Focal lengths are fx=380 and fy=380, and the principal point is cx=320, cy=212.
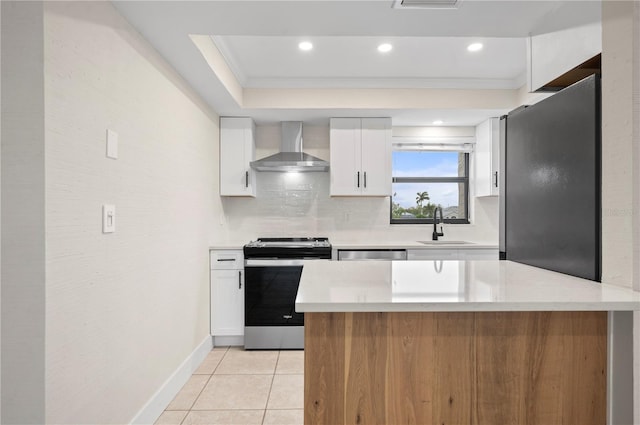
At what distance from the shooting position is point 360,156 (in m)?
3.82

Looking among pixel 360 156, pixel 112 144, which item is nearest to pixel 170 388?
pixel 112 144

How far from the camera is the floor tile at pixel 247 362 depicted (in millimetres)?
2992

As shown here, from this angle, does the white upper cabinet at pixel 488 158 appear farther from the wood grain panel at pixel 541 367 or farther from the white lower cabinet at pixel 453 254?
the wood grain panel at pixel 541 367

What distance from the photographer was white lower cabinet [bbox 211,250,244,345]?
3.52 meters

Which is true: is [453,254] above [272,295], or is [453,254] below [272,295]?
above

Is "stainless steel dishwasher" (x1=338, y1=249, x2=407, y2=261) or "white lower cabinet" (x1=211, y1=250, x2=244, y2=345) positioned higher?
"stainless steel dishwasher" (x1=338, y1=249, x2=407, y2=261)

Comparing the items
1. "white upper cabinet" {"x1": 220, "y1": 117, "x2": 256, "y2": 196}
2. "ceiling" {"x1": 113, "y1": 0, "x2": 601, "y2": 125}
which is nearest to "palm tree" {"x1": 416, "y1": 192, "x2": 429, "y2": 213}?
"ceiling" {"x1": 113, "y1": 0, "x2": 601, "y2": 125}

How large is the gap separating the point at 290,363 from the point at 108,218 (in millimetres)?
1997

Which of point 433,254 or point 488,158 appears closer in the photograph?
point 433,254

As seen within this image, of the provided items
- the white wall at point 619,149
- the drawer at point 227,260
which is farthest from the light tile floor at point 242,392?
the white wall at point 619,149

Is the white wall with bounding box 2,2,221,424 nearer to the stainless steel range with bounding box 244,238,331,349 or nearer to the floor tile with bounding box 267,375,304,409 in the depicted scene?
the floor tile with bounding box 267,375,304,409

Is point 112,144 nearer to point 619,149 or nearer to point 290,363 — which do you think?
point 619,149

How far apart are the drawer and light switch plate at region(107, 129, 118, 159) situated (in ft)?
5.98

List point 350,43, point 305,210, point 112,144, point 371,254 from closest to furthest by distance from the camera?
point 112,144 < point 350,43 < point 371,254 < point 305,210
